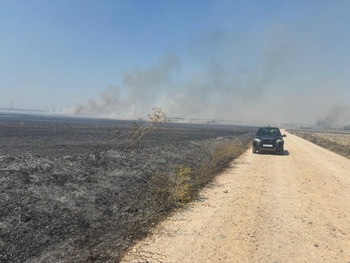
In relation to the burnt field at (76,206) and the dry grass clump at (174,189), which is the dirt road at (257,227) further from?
the burnt field at (76,206)

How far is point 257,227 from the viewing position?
773cm

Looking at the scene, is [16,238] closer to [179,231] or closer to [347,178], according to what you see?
[179,231]

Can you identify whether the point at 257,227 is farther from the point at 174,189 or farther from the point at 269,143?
the point at 269,143

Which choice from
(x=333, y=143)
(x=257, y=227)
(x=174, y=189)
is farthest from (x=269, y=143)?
(x=333, y=143)

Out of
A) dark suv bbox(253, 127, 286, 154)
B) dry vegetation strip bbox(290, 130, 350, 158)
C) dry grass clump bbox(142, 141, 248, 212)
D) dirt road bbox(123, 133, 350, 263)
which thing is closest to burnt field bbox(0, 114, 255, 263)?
dry grass clump bbox(142, 141, 248, 212)

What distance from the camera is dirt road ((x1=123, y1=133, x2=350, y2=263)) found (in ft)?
20.1

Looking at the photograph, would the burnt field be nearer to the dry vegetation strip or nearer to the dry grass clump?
the dry grass clump

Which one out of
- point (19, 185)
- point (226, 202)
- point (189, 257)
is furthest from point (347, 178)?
point (19, 185)

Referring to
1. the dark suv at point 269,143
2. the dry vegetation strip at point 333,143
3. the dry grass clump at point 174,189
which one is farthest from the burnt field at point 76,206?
the dry vegetation strip at point 333,143

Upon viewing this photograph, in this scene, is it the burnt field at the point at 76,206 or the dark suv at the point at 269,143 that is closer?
the burnt field at the point at 76,206

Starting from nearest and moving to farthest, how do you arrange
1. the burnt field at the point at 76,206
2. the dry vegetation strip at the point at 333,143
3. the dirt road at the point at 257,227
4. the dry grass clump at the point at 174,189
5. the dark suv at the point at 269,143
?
the dirt road at the point at 257,227, the burnt field at the point at 76,206, the dry grass clump at the point at 174,189, the dark suv at the point at 269,143, the dry vegetation strip at the point at 333,143

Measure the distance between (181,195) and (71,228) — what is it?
3.51 m

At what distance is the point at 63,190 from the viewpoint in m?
9.81

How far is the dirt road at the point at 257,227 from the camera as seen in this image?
612 cm
